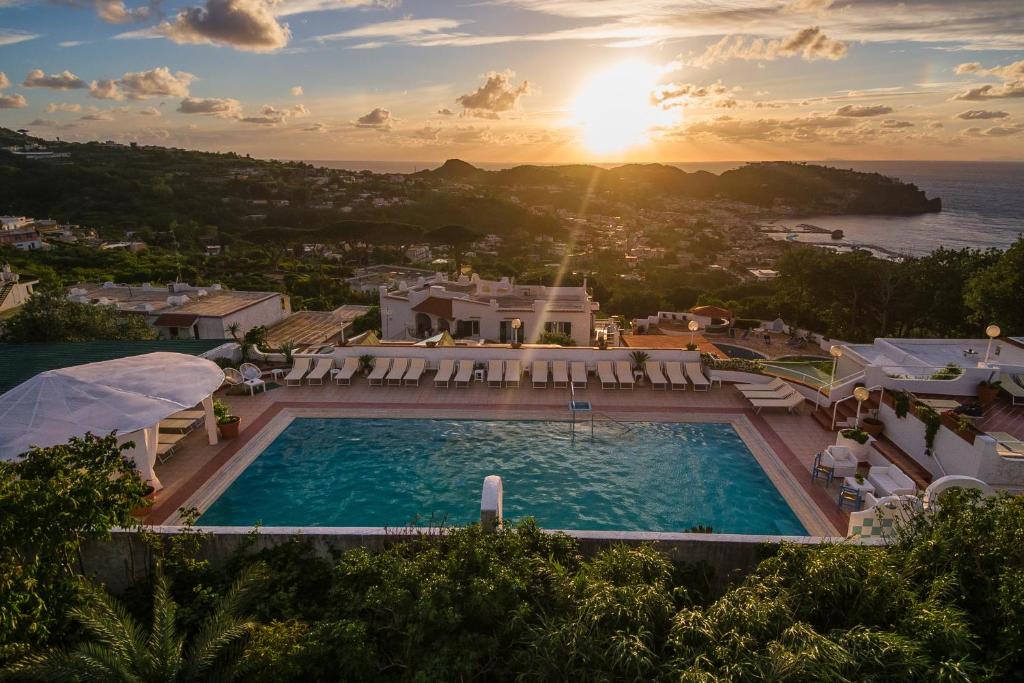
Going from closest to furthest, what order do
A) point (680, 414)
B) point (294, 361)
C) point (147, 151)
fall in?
point (680, 414) < point (294, 361) < point (147, 151)

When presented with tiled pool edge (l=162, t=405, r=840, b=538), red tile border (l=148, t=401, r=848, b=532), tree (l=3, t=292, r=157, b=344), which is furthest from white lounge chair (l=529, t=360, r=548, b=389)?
tree (l=3, t=292, r=157, b=344)

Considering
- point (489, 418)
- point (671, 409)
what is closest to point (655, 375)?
point (671, 409)

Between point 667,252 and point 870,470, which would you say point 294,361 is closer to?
point 870,470

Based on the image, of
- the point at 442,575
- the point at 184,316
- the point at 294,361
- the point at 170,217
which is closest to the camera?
the point at 442,575

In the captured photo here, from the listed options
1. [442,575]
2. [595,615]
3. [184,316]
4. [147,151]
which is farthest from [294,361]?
[147,151]

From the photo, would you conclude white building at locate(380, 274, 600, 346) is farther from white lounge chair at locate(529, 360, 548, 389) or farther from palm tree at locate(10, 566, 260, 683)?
palm tree at locate(10, 566, 260, 683)

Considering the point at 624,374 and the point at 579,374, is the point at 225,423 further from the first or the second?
the point at 624,374
